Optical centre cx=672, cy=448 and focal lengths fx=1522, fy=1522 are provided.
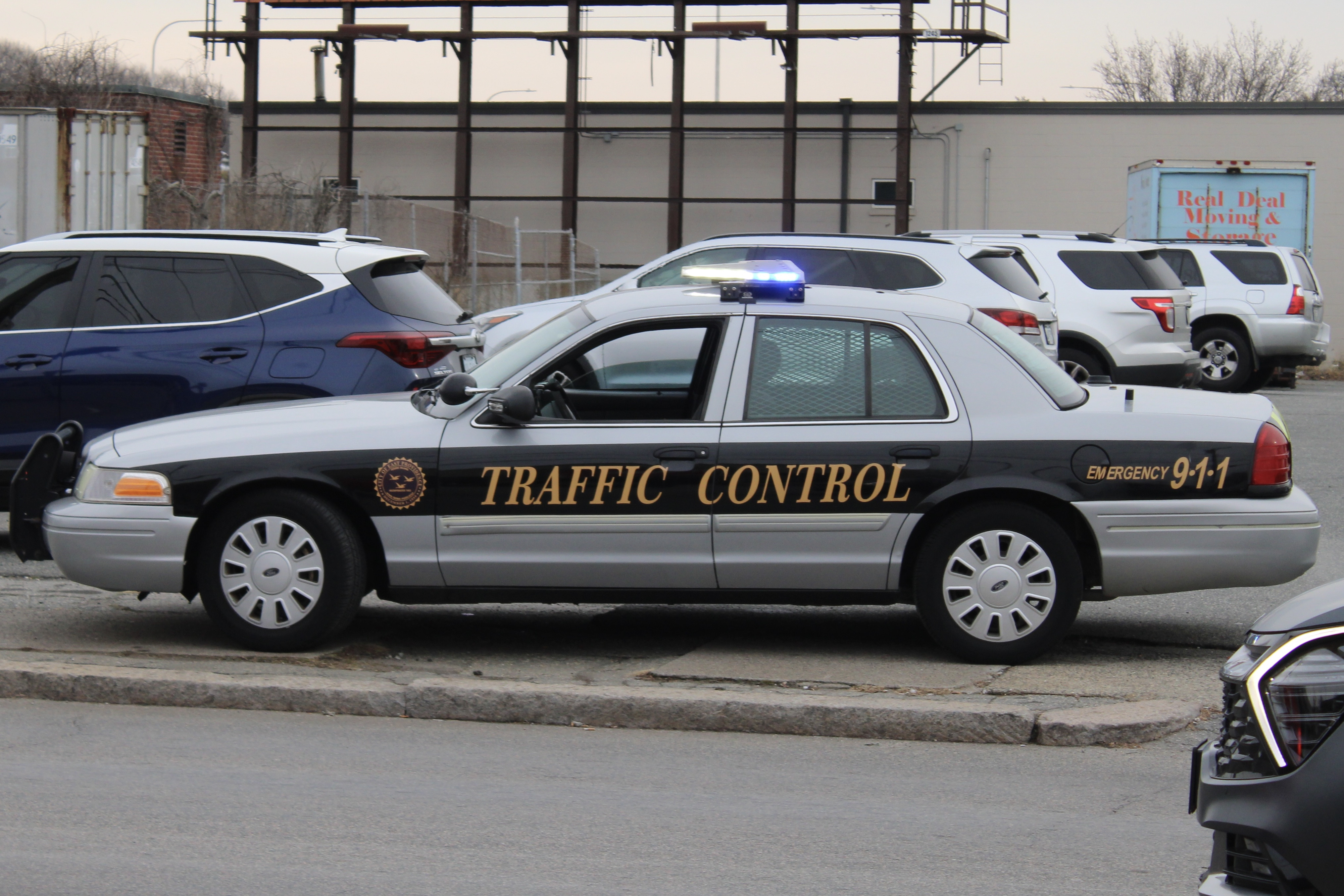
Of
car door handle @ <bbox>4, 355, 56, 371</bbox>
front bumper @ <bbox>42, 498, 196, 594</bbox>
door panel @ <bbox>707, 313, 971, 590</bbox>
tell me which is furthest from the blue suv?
door panel @ <bbox>707, 313, 971, 590</bbox>

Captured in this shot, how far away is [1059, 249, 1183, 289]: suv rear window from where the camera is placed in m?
15.4

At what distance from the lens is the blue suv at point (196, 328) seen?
851 cm

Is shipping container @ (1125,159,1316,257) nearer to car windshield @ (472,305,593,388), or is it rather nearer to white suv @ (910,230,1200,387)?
white suv @ (910,230,1200,387)

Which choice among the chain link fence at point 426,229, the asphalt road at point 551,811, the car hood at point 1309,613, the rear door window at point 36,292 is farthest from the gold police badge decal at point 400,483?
the chain link fence at point 426,229

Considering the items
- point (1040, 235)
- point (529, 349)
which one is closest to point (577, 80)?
point (1040, 235)

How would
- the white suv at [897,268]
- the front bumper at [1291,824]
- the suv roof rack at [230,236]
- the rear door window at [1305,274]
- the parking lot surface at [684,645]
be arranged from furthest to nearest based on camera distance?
1. the rear door window at [1305,274]
2. the white suv at [897,268]
3. the suv roof rack at [230,236]
4. the parking lot surface at [684,645]
5. the front bumper at [1291,824]

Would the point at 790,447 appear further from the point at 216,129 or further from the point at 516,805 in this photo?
the point at 216,129

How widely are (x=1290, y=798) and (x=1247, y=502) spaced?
385 centimetres

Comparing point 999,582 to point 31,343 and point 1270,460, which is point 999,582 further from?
point 31,343

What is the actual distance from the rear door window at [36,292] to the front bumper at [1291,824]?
770cm

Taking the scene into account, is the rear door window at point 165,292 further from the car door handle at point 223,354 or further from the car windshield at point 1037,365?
the car windshield at point 1037,365

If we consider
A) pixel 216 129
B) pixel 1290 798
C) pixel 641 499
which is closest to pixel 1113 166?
pixel 216 129

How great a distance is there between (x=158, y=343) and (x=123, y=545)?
8.61 ft

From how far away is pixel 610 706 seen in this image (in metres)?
5.67
